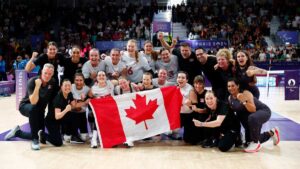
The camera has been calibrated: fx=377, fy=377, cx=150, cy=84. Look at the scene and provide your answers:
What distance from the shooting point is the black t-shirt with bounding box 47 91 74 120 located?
215 inches

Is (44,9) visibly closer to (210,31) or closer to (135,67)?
(210,31)

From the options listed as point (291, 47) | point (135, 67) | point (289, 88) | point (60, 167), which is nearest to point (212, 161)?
point (60, 167)

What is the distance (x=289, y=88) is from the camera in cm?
1008

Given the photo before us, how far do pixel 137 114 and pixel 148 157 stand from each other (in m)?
0.98

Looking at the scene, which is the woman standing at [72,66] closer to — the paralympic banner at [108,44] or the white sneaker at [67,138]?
the white sneaker at [67,138]

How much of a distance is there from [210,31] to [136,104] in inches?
568

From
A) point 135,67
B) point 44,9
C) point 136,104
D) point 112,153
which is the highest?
point 44,9

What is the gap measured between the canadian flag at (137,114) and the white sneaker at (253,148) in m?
1.13

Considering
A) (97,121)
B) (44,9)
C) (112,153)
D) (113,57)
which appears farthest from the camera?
(44,9)

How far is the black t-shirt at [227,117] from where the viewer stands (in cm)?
516

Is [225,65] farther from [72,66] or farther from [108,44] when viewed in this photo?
[108,44]

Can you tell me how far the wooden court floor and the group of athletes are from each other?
7.1 inches

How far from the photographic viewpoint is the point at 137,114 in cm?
565

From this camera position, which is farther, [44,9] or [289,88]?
[44,9]
